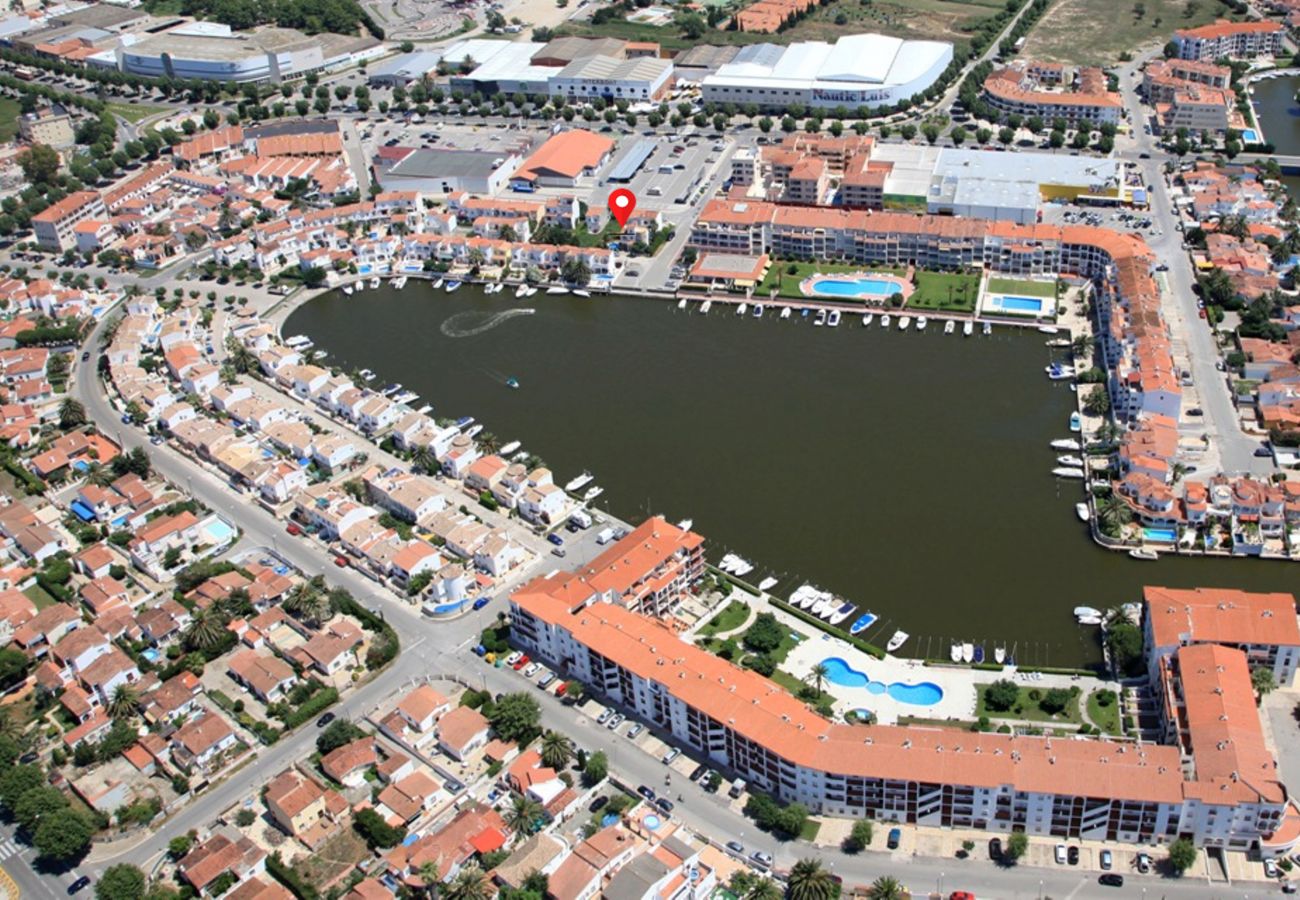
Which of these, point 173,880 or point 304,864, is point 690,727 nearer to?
point 304,864

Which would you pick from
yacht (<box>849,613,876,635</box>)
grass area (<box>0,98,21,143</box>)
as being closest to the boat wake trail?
yacht (<box>849,613,876,635</box>)

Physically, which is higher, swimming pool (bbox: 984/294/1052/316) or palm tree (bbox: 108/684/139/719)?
swimming pool (bbox: 984/294/1052/316)

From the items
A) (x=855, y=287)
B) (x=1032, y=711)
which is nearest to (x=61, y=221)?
(x=855, y=287)

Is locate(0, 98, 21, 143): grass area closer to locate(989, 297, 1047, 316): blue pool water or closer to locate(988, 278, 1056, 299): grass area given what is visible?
locate(988, 278, 1056, 299): grass area

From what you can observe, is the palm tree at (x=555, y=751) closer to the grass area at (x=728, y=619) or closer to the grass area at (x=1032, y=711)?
the grass area at (x=728, y=619)

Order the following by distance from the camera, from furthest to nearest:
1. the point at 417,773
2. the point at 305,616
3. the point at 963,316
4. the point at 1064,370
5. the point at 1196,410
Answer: the point at 963,316 → the point at 1064,370 → the point at 1196,410 → the point at 305,616 → the point at 417,773

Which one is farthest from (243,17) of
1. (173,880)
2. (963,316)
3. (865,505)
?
(173,880)

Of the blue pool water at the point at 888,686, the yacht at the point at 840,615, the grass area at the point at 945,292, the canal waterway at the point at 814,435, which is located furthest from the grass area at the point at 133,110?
the blue pool water at the point at 888,686
